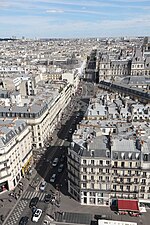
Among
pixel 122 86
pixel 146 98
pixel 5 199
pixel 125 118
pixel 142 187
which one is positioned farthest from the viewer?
pixel 122 86

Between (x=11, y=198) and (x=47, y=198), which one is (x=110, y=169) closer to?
(x=47, y=198)

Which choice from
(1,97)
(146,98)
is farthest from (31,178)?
(146,98)

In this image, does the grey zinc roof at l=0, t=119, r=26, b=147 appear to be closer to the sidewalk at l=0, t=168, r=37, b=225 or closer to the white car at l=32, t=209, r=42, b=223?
the sidewalk at l=0, t=168, r=37, b=225

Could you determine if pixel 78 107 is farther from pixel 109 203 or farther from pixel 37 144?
pixel 109 203

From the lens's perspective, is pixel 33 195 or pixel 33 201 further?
pixel 33 195

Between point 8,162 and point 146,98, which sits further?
point 146,98

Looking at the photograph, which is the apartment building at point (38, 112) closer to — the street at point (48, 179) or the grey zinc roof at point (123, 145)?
the street at point (48, 179)

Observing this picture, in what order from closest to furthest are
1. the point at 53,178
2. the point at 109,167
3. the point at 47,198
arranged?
the point at 109,167 → the point at 47,198 → the point at 53,178

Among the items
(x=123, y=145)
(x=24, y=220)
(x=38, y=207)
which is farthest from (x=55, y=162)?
(x=123, y=145)
